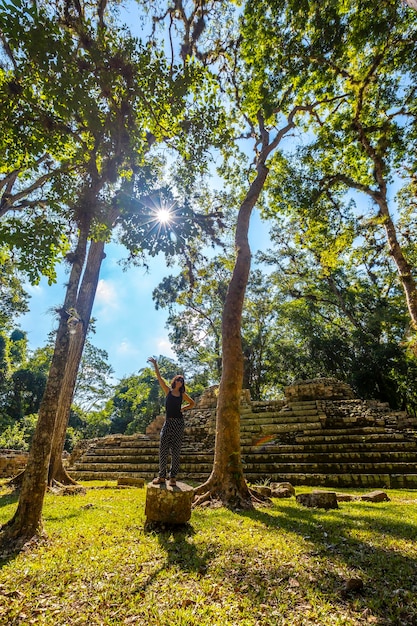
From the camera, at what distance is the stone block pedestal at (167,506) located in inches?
147

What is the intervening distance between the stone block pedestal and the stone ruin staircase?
17.6 ft

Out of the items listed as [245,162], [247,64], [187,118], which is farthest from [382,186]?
[187,118]

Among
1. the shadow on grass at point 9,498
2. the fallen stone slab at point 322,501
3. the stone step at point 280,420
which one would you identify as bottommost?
the shadow on grass at point 9,498

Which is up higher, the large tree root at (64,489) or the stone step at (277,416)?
the stone step at (277,416)

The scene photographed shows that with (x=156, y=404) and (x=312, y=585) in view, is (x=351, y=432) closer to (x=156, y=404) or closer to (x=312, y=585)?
(x=312, y=585)

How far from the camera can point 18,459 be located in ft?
37.7

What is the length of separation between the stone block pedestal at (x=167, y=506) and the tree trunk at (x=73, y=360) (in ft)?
11.2

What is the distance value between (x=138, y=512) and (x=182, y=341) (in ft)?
71.0

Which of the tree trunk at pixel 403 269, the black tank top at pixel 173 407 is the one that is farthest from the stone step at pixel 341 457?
the black tank top at pixel 173 407

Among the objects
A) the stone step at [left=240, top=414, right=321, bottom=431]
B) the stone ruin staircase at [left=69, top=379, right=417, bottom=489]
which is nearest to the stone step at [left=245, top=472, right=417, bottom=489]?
the stone ruin staircase at [left=69, top=379, right=417, bottom=489]

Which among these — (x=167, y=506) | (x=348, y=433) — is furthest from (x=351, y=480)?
(x=167, y=506)

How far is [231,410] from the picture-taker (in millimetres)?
5828

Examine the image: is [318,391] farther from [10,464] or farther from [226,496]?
[10,464]

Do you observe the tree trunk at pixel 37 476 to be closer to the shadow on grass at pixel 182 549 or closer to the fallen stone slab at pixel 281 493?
the shadow on grass at pixel 182 549
